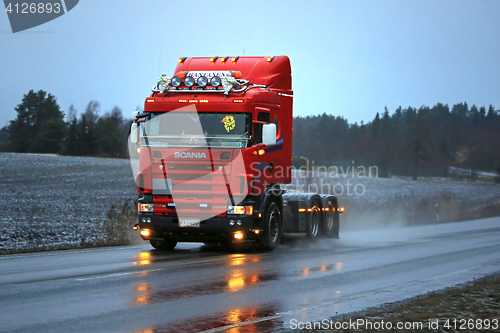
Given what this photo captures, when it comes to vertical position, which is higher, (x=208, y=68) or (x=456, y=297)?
(x=208, y=68)

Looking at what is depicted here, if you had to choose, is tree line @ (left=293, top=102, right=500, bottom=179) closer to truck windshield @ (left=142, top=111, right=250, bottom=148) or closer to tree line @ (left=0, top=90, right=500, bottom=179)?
tree line @ (left=0, top=90, right=500, bottom=179)

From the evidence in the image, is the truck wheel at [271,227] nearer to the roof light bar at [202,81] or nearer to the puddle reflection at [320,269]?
the puddle reflection at [320,269]

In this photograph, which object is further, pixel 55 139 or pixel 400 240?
pixel 55 139

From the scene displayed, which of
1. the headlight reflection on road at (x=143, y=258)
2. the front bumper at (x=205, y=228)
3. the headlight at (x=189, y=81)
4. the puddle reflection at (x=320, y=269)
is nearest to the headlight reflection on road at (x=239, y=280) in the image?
the puddle reflection at (x=320, y=269)

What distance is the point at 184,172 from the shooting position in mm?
14094

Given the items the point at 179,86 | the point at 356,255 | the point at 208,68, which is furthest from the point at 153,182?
the point at 356,255

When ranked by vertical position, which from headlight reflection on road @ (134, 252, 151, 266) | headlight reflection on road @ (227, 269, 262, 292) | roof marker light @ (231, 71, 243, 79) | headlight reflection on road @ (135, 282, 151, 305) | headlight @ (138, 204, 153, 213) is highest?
roof marker light @ (231, 71, 243, 79)

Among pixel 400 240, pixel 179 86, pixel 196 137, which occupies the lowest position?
pixel 400 240

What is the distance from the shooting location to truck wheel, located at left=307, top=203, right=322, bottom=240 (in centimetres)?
1797

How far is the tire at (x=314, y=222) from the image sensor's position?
18.0 metres

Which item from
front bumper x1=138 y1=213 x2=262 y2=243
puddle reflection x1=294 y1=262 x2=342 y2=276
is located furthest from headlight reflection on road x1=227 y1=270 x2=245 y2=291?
front bumper x1=138 y1=213 x2=262 y2=243

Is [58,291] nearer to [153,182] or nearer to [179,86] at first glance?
[153,182]

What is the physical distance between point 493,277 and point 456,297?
2908 mm

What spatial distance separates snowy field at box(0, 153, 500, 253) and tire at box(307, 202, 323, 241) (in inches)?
211
